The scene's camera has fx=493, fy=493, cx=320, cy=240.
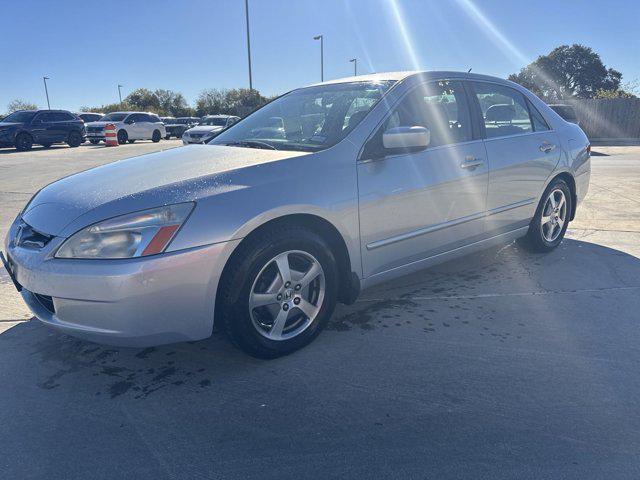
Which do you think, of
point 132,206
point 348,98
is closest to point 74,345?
point 132,206

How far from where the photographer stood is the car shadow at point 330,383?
2180 mm

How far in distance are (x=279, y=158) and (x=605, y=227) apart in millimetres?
4746

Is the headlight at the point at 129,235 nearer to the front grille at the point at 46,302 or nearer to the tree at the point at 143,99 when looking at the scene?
the front grille at the point at 46,302

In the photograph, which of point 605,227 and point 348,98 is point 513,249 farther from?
point 348,98

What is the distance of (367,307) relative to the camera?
3.60m

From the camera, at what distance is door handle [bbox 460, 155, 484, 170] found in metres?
3.60

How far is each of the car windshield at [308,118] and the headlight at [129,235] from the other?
1.02 m

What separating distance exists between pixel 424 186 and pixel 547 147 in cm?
178

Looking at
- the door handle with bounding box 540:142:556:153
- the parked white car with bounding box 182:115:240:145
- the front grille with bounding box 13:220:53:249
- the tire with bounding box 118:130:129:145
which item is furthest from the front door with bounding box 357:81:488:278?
the tire with bounding box 118:130:129:145

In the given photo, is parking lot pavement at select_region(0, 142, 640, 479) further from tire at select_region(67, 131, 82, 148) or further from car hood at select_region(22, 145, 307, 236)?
tire at select_region(67, 131, 82, 148)

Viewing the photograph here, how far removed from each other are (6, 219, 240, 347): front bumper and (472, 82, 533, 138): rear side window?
257 cm

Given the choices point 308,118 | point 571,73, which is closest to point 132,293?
point 308,118

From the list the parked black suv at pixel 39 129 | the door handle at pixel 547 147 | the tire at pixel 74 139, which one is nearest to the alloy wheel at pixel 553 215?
the door handle at pixel 547 147

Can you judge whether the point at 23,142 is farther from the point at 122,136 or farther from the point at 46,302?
the point at 46,302
